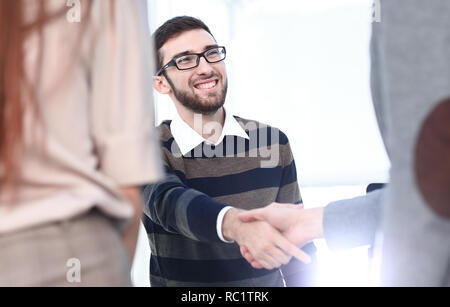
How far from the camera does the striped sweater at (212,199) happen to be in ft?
5.57

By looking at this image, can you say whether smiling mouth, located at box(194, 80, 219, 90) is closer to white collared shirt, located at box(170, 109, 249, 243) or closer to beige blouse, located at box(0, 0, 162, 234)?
white collared shirt, located at box(170, 109, 249, 243)

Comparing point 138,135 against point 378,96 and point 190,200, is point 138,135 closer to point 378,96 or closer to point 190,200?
point 378,96

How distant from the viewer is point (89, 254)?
0.69 meters

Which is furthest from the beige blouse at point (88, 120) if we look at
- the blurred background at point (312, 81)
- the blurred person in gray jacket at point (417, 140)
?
the blurred background at point (312, 81)

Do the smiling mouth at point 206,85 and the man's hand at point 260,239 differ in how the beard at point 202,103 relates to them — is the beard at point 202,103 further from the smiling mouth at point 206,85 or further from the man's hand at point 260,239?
the man's hand at point 260,239

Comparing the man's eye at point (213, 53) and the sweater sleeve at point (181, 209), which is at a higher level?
the man's eye at point (213, 53)

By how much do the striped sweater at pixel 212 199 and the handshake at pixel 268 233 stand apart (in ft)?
0.23

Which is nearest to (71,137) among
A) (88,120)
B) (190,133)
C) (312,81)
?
(88,120)

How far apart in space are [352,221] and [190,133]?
87 cm

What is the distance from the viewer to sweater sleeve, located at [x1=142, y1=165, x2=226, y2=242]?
5.25ft

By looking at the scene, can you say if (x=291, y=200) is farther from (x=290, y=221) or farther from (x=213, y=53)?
(x=213, y=53)
